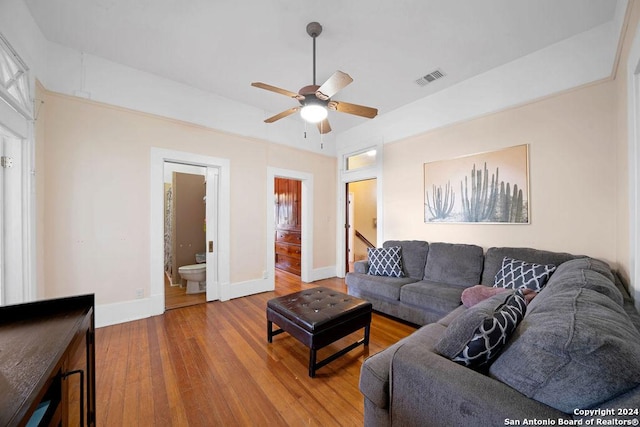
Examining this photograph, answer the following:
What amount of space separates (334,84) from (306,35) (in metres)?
0.87

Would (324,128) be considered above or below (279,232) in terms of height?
above

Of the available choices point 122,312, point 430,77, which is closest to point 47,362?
point 122,312

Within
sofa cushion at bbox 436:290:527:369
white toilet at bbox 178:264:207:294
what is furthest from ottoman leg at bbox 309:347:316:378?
white toilet at bbox 178:264:207:294

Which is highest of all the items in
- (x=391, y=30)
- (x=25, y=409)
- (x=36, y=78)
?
(x=391, y=30)

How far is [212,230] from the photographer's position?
3719mm

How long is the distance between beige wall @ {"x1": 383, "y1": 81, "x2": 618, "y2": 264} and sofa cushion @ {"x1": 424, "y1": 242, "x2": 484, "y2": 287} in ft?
1.05

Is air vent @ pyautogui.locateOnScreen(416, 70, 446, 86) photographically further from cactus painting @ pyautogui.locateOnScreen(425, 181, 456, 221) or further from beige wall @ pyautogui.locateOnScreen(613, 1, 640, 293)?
beige wall @ pyautogui.locateOnScreen(613, 1, 640, 293)

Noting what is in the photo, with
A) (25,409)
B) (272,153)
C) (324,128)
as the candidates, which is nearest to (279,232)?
(272,153)

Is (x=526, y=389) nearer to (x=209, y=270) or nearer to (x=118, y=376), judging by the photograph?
(x=118, y=376)

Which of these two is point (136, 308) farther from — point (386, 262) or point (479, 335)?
point (479, 335)

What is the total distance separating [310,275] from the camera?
15.5 ft

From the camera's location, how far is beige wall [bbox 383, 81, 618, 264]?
2.36 meters

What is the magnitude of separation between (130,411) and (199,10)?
322 cm

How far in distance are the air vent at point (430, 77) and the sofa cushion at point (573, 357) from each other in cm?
302
